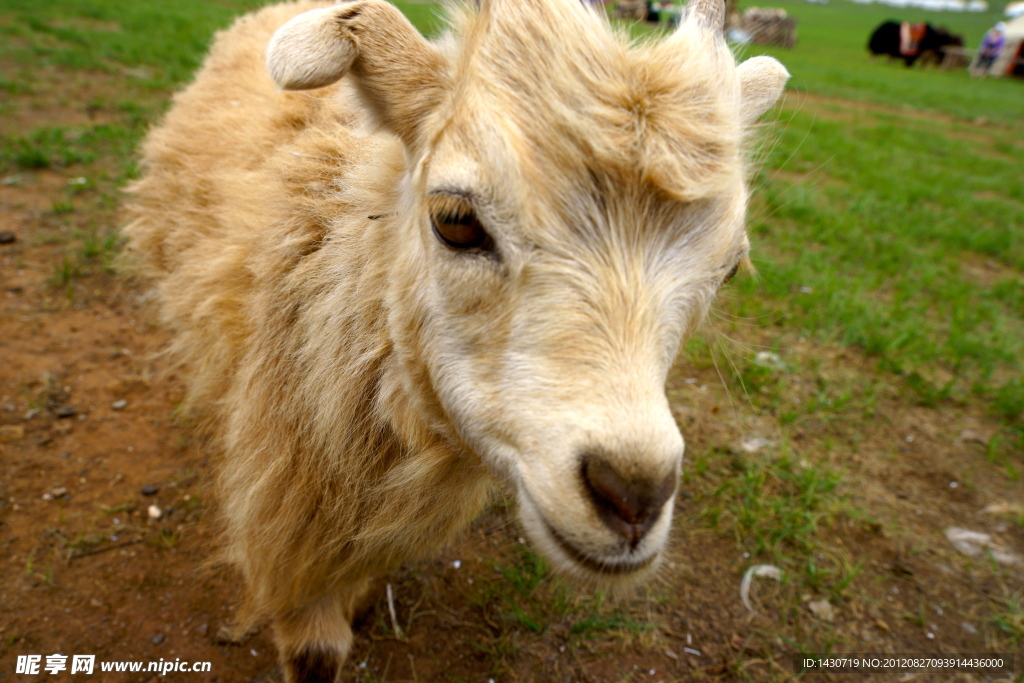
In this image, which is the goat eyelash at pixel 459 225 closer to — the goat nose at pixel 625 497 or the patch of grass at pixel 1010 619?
the goat nose at pixel 625 497

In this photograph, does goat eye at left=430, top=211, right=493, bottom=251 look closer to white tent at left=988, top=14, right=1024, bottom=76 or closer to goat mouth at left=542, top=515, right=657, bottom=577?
goat mouth at left=542, top=515, right=657, bottom=577

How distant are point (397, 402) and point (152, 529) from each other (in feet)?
6.25

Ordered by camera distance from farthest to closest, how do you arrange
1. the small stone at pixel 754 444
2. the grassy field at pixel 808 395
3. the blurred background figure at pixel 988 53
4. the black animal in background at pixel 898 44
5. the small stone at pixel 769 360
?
the black animal in background at pixel 898 44, the blurred background figure at pixel 988 53, the small stone at pixel 769 360, the small stone at pixel 754 444, the grassy field at pixel 808 395

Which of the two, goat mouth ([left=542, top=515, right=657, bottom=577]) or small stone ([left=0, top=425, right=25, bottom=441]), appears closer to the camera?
goat mouth ([left=542, top=515, right=657, bottom=577])

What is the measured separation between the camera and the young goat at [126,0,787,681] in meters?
1.41

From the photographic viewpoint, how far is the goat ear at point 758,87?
2035 mm

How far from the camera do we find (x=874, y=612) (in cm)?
301

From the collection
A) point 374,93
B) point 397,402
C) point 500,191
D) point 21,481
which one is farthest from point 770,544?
point 21,481

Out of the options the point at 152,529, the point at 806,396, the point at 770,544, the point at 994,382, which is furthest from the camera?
the point at 994,382

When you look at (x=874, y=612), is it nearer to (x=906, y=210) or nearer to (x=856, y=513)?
(x=856, y=513)

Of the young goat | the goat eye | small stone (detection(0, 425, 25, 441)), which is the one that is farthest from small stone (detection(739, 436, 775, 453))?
small stone (detection(0, 425, 25, 441))

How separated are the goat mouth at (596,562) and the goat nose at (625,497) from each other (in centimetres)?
8

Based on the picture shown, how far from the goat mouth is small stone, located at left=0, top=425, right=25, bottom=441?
10.5ft

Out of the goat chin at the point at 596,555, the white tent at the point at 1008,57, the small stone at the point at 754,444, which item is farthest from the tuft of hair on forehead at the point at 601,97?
the white tent at the point at 1008,57
